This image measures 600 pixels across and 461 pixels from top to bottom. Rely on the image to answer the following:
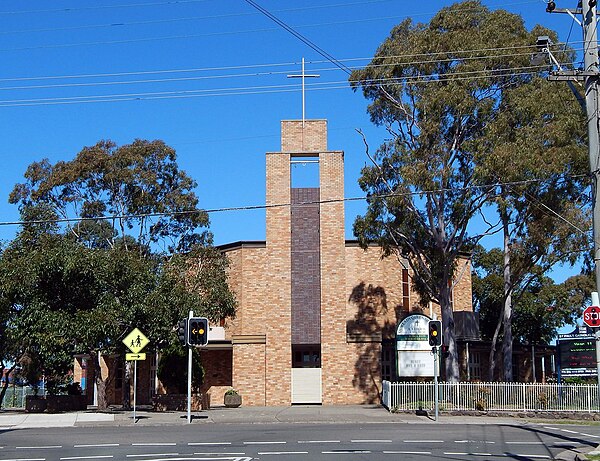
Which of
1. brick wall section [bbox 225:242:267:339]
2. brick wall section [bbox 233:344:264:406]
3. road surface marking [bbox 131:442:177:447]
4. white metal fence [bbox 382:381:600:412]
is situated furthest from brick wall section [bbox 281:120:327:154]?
road surface marking [bbox 131:442:177:447]

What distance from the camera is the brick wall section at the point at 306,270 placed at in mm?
41500

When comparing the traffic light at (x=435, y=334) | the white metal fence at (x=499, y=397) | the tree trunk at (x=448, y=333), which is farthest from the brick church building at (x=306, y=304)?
→ the traffic light at (x=435, y=334)

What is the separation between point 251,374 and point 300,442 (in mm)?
20771

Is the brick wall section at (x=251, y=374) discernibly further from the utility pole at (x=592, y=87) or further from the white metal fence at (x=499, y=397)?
the utility pole at (x=592, y=87)

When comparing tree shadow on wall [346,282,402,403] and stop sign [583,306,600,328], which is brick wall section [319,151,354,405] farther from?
stop sign [583,306,600,328]

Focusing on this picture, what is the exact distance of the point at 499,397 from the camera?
32250 mm

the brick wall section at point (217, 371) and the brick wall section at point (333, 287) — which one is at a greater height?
the brick wall section at point (333, 287)

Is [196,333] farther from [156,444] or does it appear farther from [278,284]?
[278,284]

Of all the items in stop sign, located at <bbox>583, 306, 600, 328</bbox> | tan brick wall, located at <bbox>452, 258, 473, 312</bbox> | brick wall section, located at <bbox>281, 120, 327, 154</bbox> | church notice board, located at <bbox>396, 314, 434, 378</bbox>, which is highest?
brick wall section, located at <bbox>281, 120, 327, 154</bbox>

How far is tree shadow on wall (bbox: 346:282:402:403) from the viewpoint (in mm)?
41219

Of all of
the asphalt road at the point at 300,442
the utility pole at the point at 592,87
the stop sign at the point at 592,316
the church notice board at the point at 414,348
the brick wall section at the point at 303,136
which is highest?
the brick wall section at the point at 303,136

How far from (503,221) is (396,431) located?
1474cm

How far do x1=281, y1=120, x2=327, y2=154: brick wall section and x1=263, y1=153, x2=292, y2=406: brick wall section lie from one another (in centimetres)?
77

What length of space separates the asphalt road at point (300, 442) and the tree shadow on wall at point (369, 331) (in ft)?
45.9
